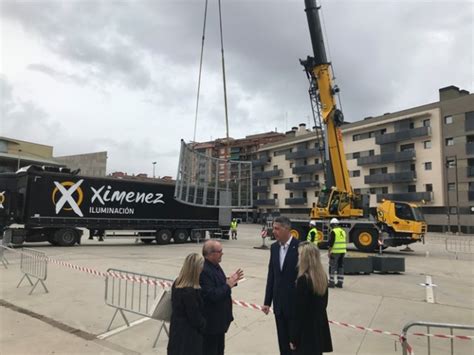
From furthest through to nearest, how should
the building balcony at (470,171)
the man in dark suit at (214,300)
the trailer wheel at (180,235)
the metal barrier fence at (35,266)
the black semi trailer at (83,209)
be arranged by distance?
the building balcony at (470,171) → the trailer wheel at (180,235) → the black semi trailer at (83,209) → the metal barrier fence at (35,266) → the man in dark suit at (214,300)

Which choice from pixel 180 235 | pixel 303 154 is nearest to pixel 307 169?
pixel 303 154

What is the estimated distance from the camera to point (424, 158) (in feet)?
160

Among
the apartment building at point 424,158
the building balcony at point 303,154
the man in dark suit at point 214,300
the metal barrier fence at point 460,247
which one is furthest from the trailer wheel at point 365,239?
the building balcony at point 303,154

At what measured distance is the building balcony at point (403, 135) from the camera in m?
48.2

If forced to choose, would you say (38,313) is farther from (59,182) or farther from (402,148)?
(402,148)

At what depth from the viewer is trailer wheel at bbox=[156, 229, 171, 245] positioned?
904 inches

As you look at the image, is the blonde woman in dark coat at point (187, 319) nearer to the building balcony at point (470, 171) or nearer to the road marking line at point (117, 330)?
the road marking line at point (117, 330)

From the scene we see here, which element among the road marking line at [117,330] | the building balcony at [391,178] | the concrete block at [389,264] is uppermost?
the building balcony at [391,178]

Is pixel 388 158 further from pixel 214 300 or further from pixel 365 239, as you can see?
pixel 214 300

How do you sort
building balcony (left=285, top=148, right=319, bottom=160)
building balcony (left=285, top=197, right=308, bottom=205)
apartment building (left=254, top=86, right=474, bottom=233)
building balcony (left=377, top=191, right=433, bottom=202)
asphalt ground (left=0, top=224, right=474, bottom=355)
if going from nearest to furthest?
asphalt ground (left=0, top=224, right=474, bottom=355) → apartment building (left=254, top=86, right=474, bottom=233) → building balcony (left=377, top=191, right=433, bottom=202) → building balcony (left=285, top=148, right=319, bottom=160) → building balcony (left=285, top=197, right=308, bottom=205)

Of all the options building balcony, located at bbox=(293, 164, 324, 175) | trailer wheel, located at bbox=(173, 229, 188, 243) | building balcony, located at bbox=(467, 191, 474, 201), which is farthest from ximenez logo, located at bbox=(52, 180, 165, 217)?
building balcony, located at bbox=(293, 164, 324, 175)

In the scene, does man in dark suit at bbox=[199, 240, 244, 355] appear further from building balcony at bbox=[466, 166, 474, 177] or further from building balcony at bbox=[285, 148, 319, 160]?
building balcony at bbox=[285, 148, 319, 160]

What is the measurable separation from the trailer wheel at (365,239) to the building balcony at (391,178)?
33.7 meters

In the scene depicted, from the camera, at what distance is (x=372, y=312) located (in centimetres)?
718
